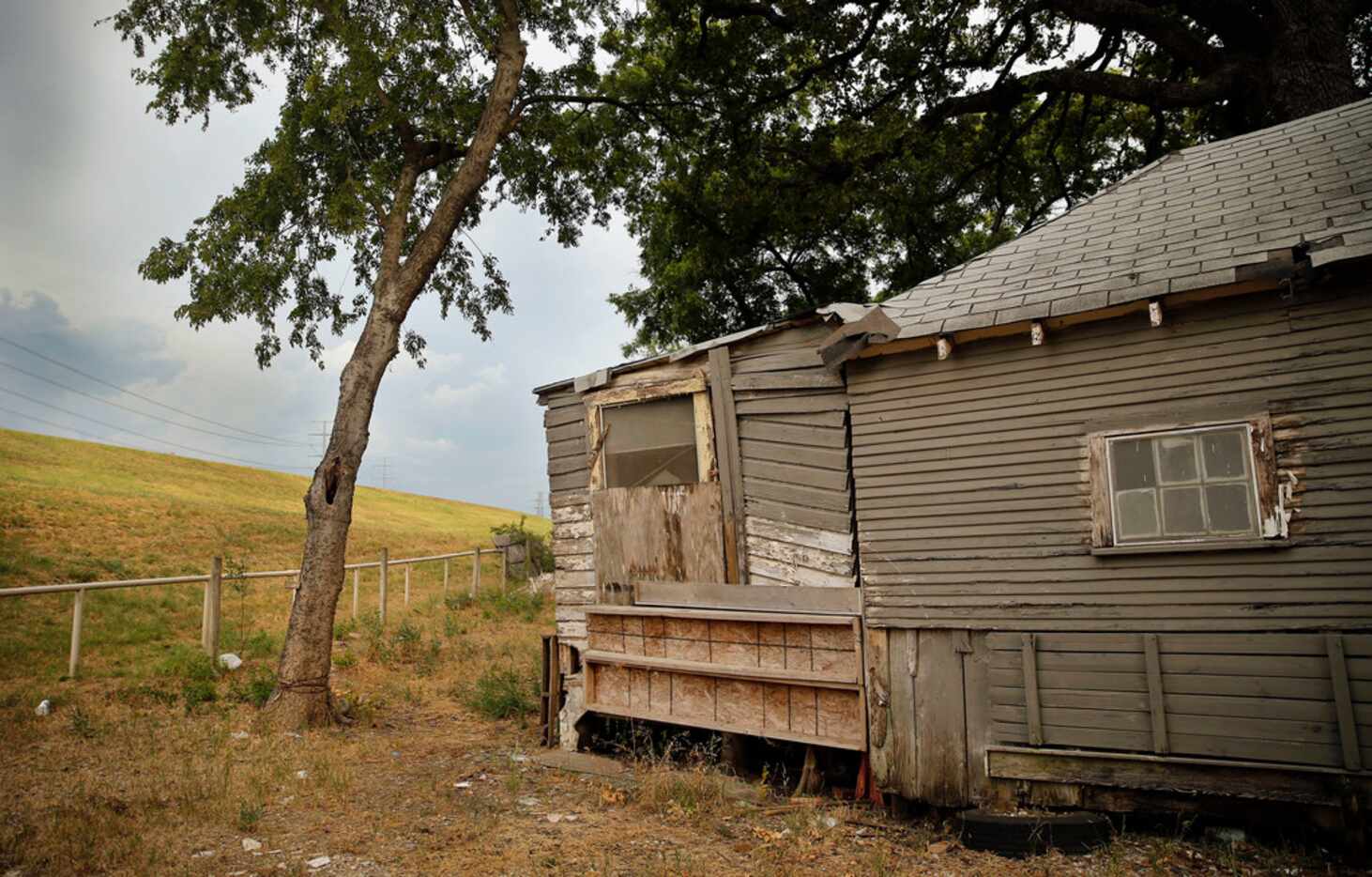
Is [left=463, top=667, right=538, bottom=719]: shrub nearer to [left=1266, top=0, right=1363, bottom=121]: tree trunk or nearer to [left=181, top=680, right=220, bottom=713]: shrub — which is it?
[left=181, top=680, right=220, bottom=713]: shrub

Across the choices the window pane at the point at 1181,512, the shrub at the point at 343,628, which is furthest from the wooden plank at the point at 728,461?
the shrub at the point at 343,628

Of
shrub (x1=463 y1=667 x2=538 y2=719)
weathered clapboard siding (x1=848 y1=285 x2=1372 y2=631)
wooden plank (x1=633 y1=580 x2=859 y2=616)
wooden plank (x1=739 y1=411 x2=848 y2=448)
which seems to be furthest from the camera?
shrub (x1=463 y1=667 x2=538 y2=719)

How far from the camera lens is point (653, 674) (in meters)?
8.67

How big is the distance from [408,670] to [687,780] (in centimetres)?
803

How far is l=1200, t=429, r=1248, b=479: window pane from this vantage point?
6.14 m

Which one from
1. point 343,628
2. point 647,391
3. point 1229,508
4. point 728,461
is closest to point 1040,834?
point 1229,508

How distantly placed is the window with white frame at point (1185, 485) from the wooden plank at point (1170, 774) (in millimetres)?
1679

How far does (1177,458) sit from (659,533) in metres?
5.14

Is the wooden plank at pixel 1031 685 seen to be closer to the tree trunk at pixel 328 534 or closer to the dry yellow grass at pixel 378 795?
the dry yellow grass at pixel 378 795

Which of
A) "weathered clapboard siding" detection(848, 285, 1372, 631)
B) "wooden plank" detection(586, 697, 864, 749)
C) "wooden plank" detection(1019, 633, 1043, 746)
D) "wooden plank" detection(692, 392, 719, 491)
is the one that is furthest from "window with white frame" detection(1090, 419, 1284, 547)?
"wooden plank" detection(692, 392, 719, 491)

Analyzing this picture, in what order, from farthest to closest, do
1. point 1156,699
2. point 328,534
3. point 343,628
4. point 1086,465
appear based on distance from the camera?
1. point 343,628
2. point 328,534
3. point 1086,465
4. point 1156,699

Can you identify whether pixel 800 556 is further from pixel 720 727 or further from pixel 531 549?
pixel 531 549

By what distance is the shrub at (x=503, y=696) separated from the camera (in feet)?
36.6

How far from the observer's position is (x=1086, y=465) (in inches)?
261
